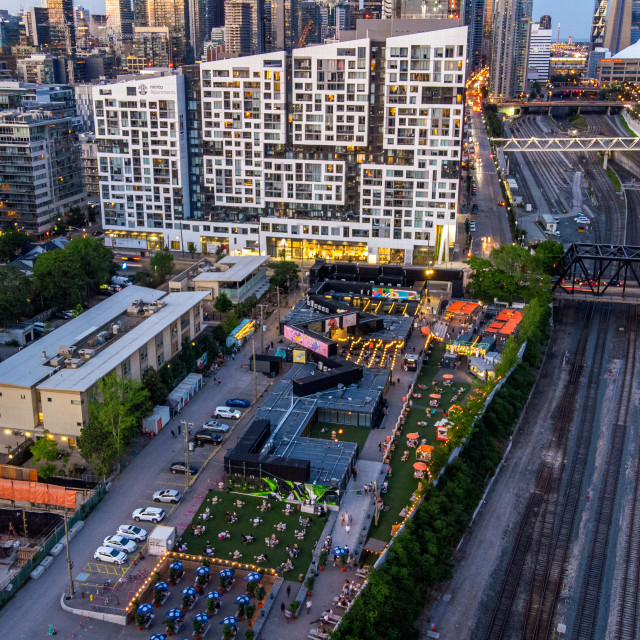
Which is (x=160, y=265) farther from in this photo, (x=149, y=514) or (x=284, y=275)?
(x=149, y=514)

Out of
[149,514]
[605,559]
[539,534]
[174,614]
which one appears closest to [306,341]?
[149,514]

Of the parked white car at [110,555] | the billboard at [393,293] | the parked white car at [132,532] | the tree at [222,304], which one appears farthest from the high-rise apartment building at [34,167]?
the parked white car at [110,555]

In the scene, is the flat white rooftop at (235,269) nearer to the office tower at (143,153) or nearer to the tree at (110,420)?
the office tower at (143,153)

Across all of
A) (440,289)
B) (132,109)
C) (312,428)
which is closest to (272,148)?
(132,109)

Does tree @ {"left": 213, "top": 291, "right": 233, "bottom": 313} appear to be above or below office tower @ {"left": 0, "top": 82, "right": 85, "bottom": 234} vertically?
below

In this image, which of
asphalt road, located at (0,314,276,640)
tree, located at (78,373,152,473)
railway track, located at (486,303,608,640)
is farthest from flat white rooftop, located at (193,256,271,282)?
railway track, located at (486,303,608,640)

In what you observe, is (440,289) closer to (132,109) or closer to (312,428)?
(312,428)

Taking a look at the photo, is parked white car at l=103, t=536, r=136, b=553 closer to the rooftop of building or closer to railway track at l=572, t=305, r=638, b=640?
the rooftop of building
